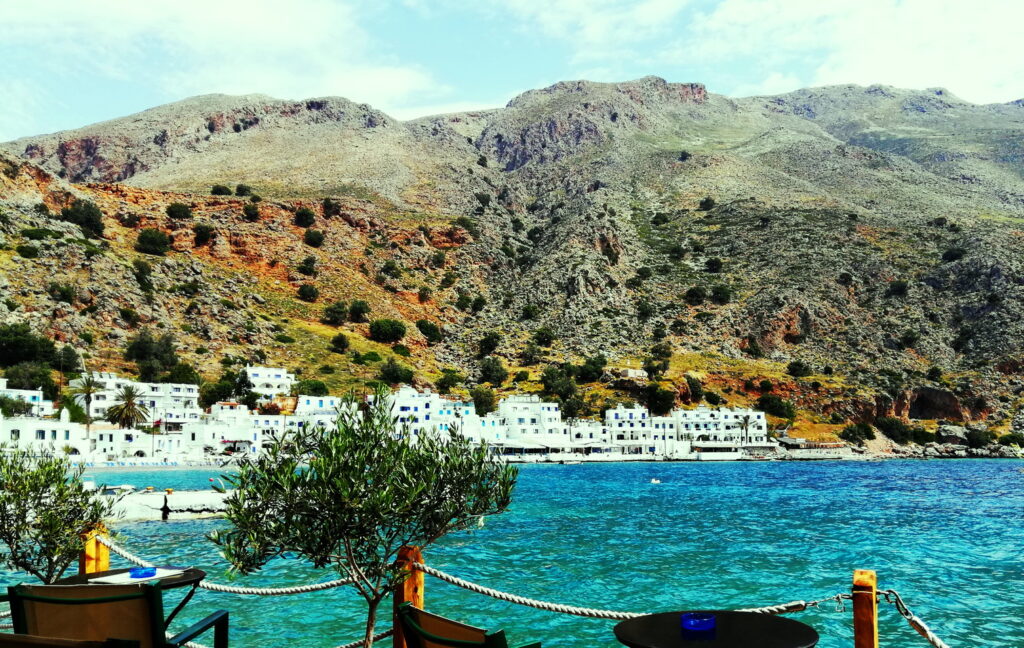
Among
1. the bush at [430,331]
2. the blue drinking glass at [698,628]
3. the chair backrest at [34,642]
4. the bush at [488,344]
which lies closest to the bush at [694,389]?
the bush at [488,344]

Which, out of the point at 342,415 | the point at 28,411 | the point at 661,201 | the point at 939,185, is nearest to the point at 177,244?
the point at 28,411

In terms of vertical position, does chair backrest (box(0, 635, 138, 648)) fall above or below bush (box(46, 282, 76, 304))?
below

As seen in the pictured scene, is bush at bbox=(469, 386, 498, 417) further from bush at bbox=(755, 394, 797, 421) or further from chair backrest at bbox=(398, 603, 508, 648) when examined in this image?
chair backrest at bbox=(398, 603, 508, 648)

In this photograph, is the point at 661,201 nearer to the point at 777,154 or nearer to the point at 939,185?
the point at 777,154

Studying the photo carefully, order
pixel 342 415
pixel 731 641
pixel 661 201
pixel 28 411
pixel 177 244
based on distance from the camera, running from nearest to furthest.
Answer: pixel 731 641 < pixel 342 415 < pixel 28 411 < pixel 177 244 < pixel 661 201

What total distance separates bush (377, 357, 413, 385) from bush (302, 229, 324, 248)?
35.7 metres

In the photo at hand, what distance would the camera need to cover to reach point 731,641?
5793mm

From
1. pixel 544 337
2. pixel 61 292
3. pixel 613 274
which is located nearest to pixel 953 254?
pixel 613 274

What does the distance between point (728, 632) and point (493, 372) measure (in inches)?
4109

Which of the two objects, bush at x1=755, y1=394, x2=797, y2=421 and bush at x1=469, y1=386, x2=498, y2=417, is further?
bush at x1=755, y1=394, x2=797, y2=421

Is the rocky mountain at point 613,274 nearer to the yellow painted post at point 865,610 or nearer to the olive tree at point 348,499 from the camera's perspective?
the olive tree at point 348,499

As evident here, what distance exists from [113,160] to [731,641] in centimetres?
22582

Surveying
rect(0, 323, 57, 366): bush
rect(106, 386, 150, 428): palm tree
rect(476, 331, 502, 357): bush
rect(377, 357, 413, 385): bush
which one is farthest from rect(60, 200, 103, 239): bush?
rect(476, 331, 502, 357): bush

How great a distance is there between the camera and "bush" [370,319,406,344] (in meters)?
112
